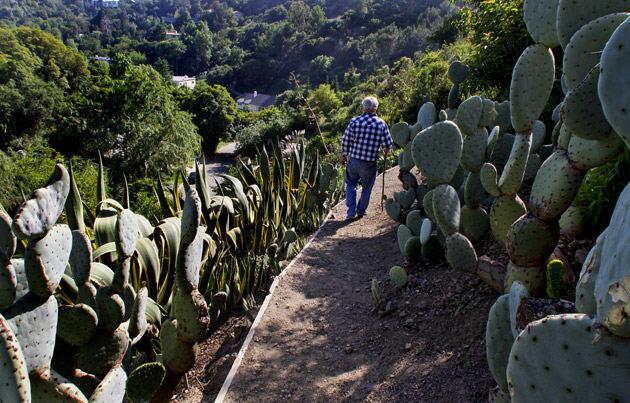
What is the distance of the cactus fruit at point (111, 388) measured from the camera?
1.68 metres

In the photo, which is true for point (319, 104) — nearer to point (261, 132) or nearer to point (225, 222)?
point (261, 132)

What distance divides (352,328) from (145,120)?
2118 cm

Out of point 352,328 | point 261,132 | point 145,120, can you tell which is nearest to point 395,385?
point 352,328

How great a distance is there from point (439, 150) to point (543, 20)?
0.88 m

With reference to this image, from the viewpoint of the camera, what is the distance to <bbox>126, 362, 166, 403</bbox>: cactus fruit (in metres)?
1.86

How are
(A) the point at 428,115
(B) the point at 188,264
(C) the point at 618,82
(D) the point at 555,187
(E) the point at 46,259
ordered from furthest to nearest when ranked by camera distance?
(A) the point at 428,115 → (D) the point at 555,187 → (B) the point at 188,264 → (E) the point at 46,259 → (C) the point at 618,82

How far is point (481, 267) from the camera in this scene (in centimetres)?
280

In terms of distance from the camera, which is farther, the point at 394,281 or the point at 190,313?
the point at 394,281

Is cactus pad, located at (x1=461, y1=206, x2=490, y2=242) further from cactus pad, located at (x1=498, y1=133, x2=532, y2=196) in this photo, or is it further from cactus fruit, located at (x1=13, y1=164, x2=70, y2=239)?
cactus fruit, located at (x1=13, y1=164, x2=70, y2=239)

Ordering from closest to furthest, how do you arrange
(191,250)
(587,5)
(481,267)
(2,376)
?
1. (2,376)
2. (191,250)
3. (587,5)
4. (481,267)

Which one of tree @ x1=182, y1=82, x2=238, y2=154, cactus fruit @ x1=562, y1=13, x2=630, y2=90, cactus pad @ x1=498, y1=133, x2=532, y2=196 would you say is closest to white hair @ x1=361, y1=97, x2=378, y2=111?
cactus pad @ x1=498, y1=133, x2=532, y2=196

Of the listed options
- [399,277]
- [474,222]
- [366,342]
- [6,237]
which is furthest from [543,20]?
[6,237]

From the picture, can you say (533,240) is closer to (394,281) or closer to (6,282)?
(394,281)

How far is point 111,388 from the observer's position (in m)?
1.73
